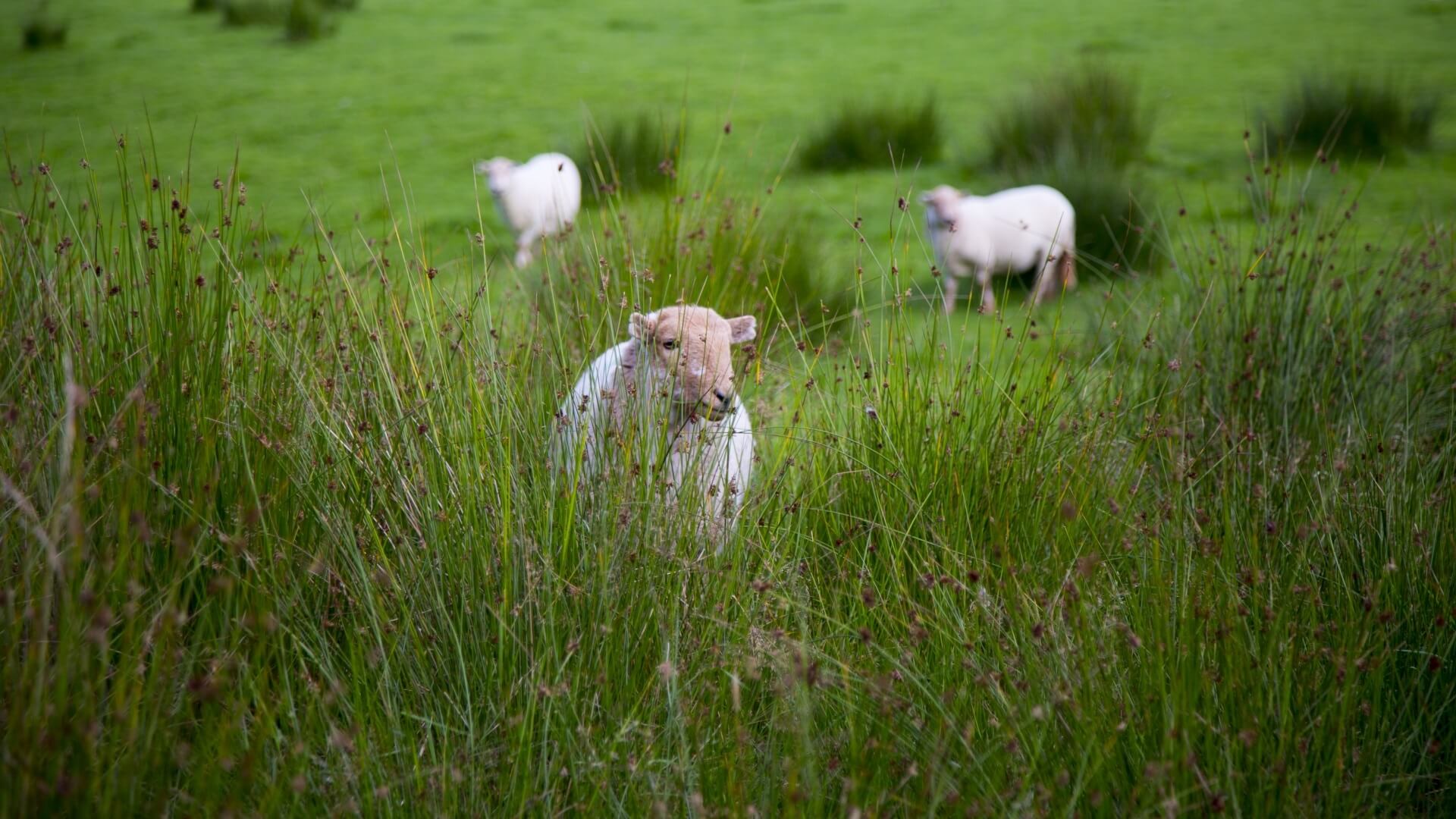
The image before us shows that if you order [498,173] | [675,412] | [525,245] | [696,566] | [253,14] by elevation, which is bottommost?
[525,245]

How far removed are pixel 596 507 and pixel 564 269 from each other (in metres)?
1.74

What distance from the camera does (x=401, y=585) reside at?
2.00 meters

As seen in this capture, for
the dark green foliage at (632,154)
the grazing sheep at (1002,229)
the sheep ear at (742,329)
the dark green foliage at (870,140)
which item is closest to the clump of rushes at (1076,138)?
the dark green foliage at (870,140)

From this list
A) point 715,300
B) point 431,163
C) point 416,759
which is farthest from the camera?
point 431,163

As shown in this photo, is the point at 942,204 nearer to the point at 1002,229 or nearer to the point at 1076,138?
the point at 1002,229

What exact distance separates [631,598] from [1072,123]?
204 inches

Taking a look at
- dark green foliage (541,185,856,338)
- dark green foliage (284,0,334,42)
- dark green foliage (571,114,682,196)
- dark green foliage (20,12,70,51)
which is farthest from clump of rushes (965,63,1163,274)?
dark green foliage (20,12,70,51)

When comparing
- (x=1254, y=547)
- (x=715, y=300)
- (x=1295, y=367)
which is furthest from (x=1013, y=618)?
(x=715, y=300)

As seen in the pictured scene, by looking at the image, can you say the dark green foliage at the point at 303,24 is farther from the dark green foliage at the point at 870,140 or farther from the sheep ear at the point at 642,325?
the sheep ear at the point at 642,325

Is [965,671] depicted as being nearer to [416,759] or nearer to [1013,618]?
[1013,618]

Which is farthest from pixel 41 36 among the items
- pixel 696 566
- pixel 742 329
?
pixel 696 566

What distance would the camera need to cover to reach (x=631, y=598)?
198 cm

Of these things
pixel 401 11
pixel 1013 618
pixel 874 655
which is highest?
pixel 401 11

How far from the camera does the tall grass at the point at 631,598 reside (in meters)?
1.60
